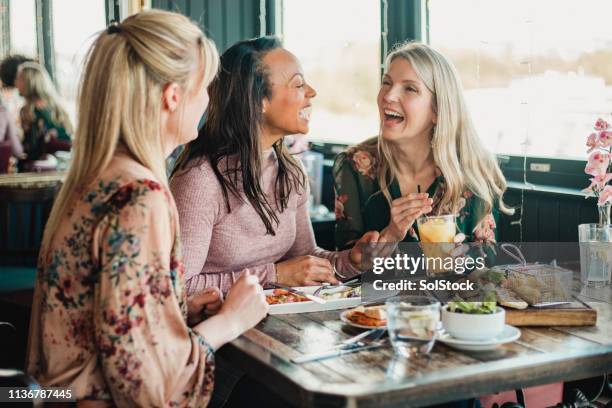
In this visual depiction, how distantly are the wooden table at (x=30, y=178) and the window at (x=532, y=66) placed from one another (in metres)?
2.74

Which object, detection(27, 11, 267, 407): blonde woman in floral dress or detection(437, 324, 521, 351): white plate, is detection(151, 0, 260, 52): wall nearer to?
detection(27, 11, 267, 407): blonde woman in floral dress

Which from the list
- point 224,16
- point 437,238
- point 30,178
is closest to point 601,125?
point 437,238

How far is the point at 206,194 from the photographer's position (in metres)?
2.35

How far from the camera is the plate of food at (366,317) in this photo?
6.05 ft

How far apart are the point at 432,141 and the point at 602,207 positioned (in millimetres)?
691

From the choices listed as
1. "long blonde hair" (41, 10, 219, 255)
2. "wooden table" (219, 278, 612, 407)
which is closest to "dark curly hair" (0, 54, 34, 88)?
"long blonde hair" (41, 10, 219, 255)

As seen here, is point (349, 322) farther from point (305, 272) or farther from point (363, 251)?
point (363, 251)

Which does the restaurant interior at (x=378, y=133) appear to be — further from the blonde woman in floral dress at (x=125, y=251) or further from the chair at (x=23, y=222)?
the blonde woman in floral dress at (x=125, y=251)

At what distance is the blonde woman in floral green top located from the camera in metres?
2.79

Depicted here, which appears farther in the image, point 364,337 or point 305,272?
point 305,272

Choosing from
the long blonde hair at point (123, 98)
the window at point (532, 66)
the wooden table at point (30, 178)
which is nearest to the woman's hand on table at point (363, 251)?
the long blonde hair at point (123, 98)

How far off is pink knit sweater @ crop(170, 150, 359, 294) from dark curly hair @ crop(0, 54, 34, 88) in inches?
134

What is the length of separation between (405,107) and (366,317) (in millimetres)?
1124

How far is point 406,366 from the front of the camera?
1.58 metres
